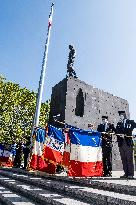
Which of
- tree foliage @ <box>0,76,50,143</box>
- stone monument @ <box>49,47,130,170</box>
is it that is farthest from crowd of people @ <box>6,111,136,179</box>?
tree foliage @ <box>0,76,50,143</box>

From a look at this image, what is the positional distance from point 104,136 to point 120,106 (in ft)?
Result: 37.8

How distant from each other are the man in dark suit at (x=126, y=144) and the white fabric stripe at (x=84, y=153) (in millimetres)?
893

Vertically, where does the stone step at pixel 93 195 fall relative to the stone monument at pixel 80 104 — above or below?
below

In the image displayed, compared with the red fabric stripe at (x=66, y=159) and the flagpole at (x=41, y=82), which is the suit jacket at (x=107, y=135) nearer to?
the red fabric stripe at (x=66, y=159)

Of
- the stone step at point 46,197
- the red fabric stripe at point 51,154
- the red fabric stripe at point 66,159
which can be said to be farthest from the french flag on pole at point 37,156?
the red fabric stripe at point 66,159

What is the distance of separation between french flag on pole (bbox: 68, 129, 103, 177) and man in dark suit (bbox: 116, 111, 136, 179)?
0.81 metres

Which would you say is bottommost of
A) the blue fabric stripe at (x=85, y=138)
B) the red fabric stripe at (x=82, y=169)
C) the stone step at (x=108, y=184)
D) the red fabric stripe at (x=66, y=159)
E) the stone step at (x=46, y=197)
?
the stone step at (x=46, y=197)

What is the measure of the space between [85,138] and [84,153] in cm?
47

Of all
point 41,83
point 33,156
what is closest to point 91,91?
point 41,83

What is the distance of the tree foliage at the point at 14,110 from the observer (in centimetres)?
3728

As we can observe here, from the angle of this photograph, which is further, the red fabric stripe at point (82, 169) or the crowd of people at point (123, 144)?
the crowd of people at point (123, 144)

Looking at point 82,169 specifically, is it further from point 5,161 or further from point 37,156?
point 5,161

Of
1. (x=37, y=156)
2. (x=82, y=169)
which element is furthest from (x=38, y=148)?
(x=82, y=169)

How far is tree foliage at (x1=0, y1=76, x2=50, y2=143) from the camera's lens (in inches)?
1468
